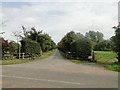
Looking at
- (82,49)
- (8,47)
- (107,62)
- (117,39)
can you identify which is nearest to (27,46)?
(8,47)

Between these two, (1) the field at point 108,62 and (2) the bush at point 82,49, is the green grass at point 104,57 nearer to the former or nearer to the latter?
(1) the field at point 108,62

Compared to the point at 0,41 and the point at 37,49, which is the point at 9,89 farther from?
the point at 37,49

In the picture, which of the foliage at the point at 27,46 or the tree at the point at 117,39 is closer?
the tree at the point at 117,39

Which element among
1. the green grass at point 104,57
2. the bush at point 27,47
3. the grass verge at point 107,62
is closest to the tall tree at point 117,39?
the grass verge at point 107,62

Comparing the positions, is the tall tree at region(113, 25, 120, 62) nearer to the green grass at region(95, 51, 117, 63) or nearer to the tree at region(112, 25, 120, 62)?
the tree at region(112, 25, 120, 62)

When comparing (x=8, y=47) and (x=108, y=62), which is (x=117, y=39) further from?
(x=8, y=47)

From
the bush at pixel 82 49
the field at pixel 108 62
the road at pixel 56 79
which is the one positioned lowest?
the field at pixel 108 62

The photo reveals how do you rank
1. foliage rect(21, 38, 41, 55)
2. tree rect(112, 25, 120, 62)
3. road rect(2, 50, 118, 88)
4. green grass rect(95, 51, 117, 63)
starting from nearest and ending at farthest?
road rect(2, 50, 118, 88) → tree rect(112, 25, 120, 62) → foliage rect(21, 38, 41, 55) → green grass rect(95, 51, 117, 63)

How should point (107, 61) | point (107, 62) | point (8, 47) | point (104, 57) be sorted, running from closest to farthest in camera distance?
point (107, 62) → point (8, 47) → point (107, 61) → point (104, 57)

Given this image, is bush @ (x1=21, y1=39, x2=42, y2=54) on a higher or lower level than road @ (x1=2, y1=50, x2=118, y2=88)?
higher

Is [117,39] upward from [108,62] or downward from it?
upward

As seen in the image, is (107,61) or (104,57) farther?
(104,57)

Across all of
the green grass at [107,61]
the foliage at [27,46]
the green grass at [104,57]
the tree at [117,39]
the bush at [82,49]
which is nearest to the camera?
the green grass at [107,61]

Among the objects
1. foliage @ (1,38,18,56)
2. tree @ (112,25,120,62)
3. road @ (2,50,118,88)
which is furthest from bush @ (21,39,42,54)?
road @ (2,50,118,88)
